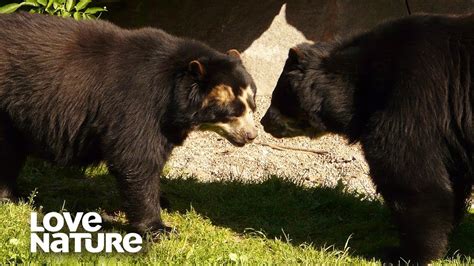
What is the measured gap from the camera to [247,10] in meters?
10.0

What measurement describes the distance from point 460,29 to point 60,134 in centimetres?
314

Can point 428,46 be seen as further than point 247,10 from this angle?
No

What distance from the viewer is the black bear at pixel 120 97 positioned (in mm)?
6270

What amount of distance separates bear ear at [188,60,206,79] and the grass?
124cm

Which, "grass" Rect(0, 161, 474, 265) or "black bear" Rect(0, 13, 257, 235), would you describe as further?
"black bear" Rect(0, 13, 257, 235)

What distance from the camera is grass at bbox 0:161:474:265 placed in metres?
5.70

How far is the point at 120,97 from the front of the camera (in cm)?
627

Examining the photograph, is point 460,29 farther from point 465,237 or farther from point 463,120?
point 465,237

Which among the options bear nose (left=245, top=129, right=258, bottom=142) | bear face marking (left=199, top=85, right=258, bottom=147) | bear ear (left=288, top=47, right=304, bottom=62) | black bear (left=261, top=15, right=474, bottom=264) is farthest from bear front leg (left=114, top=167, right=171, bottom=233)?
black bear (left=261, top=15, right=474, bottom=264)

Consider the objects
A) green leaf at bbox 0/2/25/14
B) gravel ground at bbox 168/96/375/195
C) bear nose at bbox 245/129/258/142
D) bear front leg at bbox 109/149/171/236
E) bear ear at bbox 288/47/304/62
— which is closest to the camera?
bear front leg at bbox 109/149/171/236

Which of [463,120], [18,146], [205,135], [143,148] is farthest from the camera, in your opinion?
[205,135]

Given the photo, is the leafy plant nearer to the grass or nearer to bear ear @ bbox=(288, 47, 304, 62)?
the grass

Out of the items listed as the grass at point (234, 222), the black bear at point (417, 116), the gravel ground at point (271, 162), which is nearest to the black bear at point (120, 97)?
the grass at point (234, 222)

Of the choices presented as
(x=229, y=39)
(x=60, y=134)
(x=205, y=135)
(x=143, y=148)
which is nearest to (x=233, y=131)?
(x=143, y=148)
